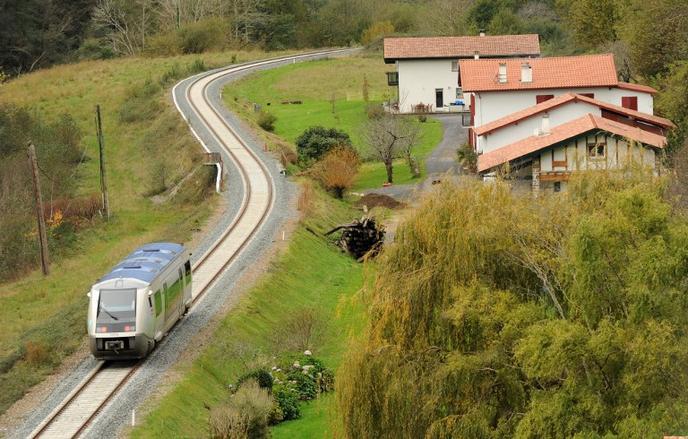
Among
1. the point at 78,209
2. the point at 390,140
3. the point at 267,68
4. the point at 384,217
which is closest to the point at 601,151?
the point at 384,217

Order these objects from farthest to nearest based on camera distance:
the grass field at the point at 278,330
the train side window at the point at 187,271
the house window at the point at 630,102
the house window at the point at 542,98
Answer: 1. the house window at the point at 542,98
2. the house window at the point at 630,102
3. the train side window at the point at 187,271
4. the grass field at the point at 278,330

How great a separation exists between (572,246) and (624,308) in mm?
1562

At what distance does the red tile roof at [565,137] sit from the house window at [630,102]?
7.59 meters

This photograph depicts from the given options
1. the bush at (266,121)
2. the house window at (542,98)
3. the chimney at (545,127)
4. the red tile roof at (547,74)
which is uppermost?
the red tile roof at (547,74)

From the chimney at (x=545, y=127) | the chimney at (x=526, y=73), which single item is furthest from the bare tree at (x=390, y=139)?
the chimney at (x=545, y=127)

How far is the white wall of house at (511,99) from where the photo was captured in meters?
63.9

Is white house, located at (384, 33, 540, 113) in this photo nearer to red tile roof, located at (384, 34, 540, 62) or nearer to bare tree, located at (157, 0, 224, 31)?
red tile roof, located at (384, 34, 540, 62)

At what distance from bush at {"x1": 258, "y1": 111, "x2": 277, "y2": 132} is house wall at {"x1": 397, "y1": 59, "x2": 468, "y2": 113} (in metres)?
9.90

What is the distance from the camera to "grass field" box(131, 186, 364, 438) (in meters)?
28.5

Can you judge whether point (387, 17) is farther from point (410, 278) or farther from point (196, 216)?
point (410, 278)

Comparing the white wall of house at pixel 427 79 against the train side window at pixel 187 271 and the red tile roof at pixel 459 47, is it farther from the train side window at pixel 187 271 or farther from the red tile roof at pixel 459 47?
the train side window at pixel 187 271

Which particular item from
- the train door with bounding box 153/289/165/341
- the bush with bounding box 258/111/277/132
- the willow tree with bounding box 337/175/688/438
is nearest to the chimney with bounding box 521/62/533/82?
the bush with bounding box 258/111/277/132

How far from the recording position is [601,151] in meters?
51.5

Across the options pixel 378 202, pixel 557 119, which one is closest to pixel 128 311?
pixel 378 202
